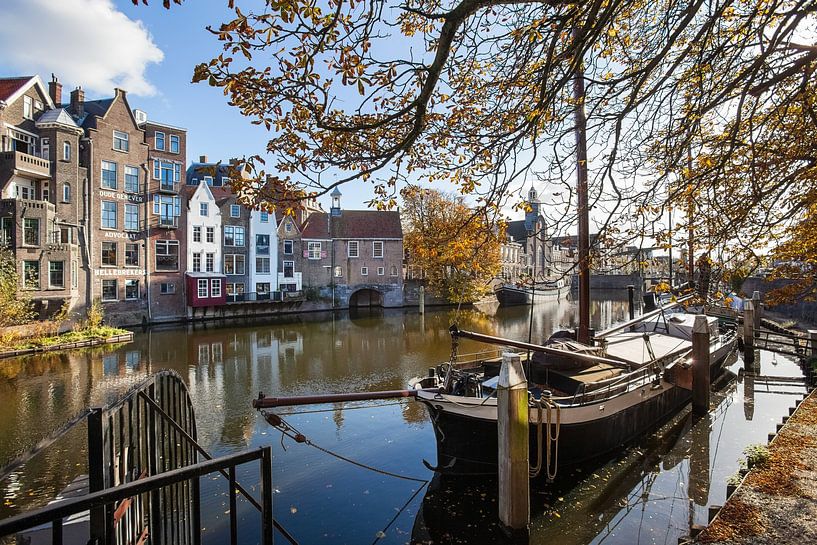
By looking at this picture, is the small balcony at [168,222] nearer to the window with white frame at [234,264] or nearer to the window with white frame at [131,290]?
the window with white frame at [131,290]

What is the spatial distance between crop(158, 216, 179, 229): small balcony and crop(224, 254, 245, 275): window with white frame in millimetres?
5761

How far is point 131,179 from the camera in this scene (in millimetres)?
35156

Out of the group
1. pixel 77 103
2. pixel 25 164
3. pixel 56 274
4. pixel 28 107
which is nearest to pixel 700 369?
pixel 56 274

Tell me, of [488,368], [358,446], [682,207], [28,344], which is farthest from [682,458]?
[28,344]

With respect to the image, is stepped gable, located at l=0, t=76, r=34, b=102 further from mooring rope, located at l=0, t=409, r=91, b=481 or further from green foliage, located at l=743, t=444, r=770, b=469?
green foliage, located at l=743, t=444, r=770, b=469

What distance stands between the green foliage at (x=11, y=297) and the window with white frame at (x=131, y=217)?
385 inches

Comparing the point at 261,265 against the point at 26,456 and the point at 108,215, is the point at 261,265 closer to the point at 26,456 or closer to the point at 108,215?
the point at 108,215

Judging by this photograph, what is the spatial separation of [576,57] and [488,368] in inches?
345

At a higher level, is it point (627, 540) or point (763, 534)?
point (763, 534)

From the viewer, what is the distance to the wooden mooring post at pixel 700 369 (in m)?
12.9

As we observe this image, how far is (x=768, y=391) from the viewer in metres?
15.9

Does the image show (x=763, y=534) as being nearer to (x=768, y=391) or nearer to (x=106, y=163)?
(x=768, y=391)

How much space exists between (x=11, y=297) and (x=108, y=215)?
40.1 feet

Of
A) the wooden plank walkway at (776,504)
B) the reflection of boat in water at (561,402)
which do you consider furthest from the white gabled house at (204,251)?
the wooden plank walkway at (776,504)
